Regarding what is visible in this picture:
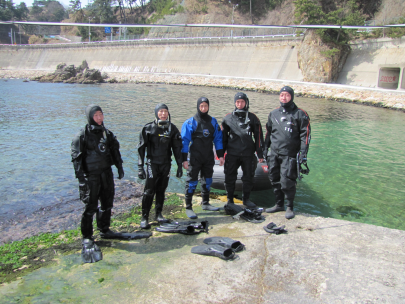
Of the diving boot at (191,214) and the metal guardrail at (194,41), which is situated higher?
the metal guardrail at (194,41)

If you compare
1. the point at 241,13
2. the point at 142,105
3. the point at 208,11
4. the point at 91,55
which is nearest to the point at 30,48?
the point at 91,55

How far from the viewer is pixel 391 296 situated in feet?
9.99

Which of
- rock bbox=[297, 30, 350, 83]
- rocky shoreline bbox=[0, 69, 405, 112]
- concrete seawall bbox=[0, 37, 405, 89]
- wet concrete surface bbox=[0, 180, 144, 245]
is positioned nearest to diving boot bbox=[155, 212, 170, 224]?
wet concrete surface bbox=[0, 180, 144, 245]

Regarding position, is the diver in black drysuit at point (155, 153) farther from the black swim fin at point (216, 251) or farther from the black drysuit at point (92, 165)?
the black swim fin at point (216, 251)

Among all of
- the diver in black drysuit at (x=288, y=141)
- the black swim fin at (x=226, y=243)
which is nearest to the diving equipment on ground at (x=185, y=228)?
the black swim fin at (x=226, y=243)

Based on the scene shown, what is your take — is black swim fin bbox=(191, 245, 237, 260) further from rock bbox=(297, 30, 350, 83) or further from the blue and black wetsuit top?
A: rock bbox=(297, 30, 350, 83)

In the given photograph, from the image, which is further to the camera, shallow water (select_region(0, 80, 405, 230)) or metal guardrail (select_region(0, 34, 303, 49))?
metal guardrail (select_region(0, 34, 303, 49))

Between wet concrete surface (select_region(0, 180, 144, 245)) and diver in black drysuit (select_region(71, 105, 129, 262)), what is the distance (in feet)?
4.73

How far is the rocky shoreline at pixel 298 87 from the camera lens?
24000mm

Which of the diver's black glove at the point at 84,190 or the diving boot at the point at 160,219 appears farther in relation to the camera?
the diving boot at the point at 160,219

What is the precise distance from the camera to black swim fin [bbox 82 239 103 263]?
3.89 m

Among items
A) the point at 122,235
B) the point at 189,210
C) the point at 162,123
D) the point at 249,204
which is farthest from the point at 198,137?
the point at 122,235

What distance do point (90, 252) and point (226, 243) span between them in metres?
Result: 1.83

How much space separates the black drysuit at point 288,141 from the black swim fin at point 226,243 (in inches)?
64.9
